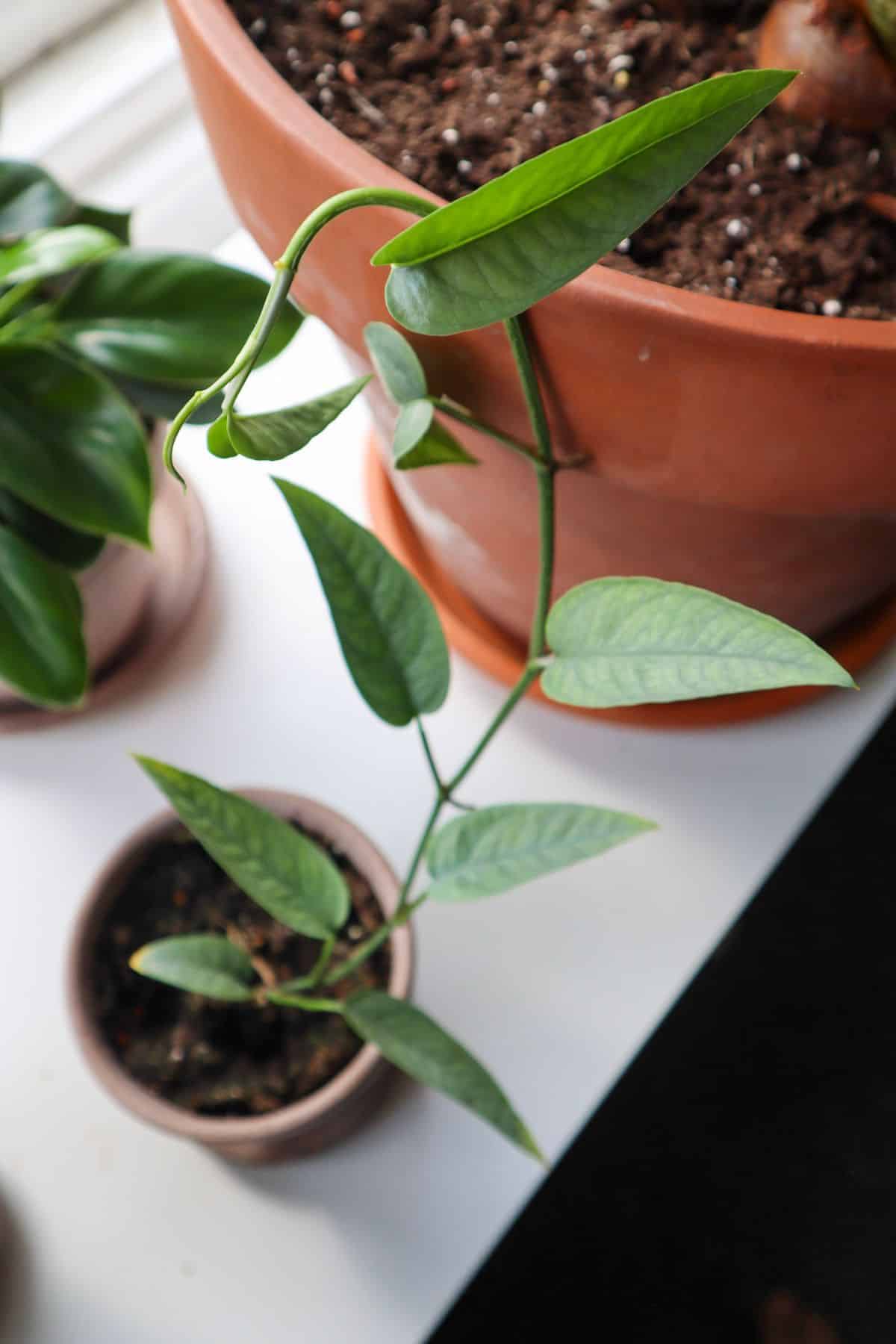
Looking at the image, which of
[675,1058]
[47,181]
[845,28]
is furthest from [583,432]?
[675,1058]

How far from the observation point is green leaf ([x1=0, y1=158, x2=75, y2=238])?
1.91 ft

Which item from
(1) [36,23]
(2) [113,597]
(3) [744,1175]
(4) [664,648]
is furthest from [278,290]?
(3) [744,1175]

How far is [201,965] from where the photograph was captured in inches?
19.9

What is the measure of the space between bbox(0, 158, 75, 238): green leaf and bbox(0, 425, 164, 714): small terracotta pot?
119 millimetres

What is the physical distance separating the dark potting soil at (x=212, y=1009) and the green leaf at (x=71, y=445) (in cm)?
19

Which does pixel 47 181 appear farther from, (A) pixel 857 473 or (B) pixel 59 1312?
(B) pixel 59 1312

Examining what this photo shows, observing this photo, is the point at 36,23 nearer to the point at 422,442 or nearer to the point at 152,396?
the point at 152,396

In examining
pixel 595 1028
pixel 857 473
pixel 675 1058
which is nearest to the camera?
pixel 857 473

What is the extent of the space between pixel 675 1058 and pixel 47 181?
83cm

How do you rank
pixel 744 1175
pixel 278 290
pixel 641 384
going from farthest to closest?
1. pixel 744 1175
2. pixel 641 384
3. pixel 278 290

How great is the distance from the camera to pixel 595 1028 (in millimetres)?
667

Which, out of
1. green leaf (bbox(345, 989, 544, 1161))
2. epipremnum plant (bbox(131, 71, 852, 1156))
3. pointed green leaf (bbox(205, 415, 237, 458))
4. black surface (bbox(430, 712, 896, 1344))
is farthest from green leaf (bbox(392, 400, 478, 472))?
black surface (bbox(430, 712, 896, 1344))

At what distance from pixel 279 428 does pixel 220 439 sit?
0.06ft

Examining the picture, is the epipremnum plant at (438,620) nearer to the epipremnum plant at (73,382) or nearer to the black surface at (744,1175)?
the epipremnum plant at (73,382)
